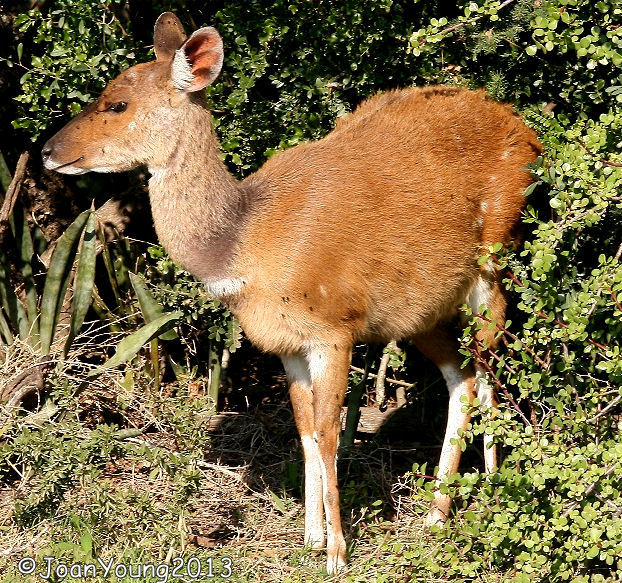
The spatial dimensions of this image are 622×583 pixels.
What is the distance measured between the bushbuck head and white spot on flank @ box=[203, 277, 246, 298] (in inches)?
26.3

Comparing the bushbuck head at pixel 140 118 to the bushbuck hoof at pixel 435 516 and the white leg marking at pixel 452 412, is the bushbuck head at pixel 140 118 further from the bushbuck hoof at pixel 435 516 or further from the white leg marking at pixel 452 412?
the bushbuck hoof at pixel 435 516

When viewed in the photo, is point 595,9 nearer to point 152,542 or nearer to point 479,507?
point 479,507

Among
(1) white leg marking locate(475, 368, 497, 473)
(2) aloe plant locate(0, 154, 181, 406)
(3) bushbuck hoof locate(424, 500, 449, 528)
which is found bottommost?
(3) bushbuck hoof locate(424, 500, 449, 528)

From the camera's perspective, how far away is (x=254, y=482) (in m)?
6.73

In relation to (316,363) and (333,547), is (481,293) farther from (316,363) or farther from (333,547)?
(333,547)

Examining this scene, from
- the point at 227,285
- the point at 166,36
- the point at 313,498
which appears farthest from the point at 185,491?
the point at 166,36

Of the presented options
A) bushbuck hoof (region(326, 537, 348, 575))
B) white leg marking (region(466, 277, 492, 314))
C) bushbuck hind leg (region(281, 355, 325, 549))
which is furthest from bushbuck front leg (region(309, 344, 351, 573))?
white leg marking (region(466, 277, 492, 314))

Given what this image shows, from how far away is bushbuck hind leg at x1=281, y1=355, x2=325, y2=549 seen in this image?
599 centimetres

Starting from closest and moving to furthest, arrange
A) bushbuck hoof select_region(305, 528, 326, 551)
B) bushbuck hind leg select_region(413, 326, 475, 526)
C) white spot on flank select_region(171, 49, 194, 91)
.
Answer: white spot on flank select_region(171, 49, 194, 91) < bushbuck hoof select_region(305, 528, 326, 551) < bushbuck hind leg select_region(413, 326, 475, 526)

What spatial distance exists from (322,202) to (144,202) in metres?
2.48

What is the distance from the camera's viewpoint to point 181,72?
5535mm

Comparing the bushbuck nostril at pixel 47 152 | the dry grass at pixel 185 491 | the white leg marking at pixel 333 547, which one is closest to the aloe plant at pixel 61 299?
the dry grass at pixel 185 491

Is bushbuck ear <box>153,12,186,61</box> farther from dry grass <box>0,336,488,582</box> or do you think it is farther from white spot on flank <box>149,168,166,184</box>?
dry grass <box>0,336,488,582</box>

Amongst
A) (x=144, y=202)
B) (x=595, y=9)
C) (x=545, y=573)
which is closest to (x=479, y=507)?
(x=545, y=573)
